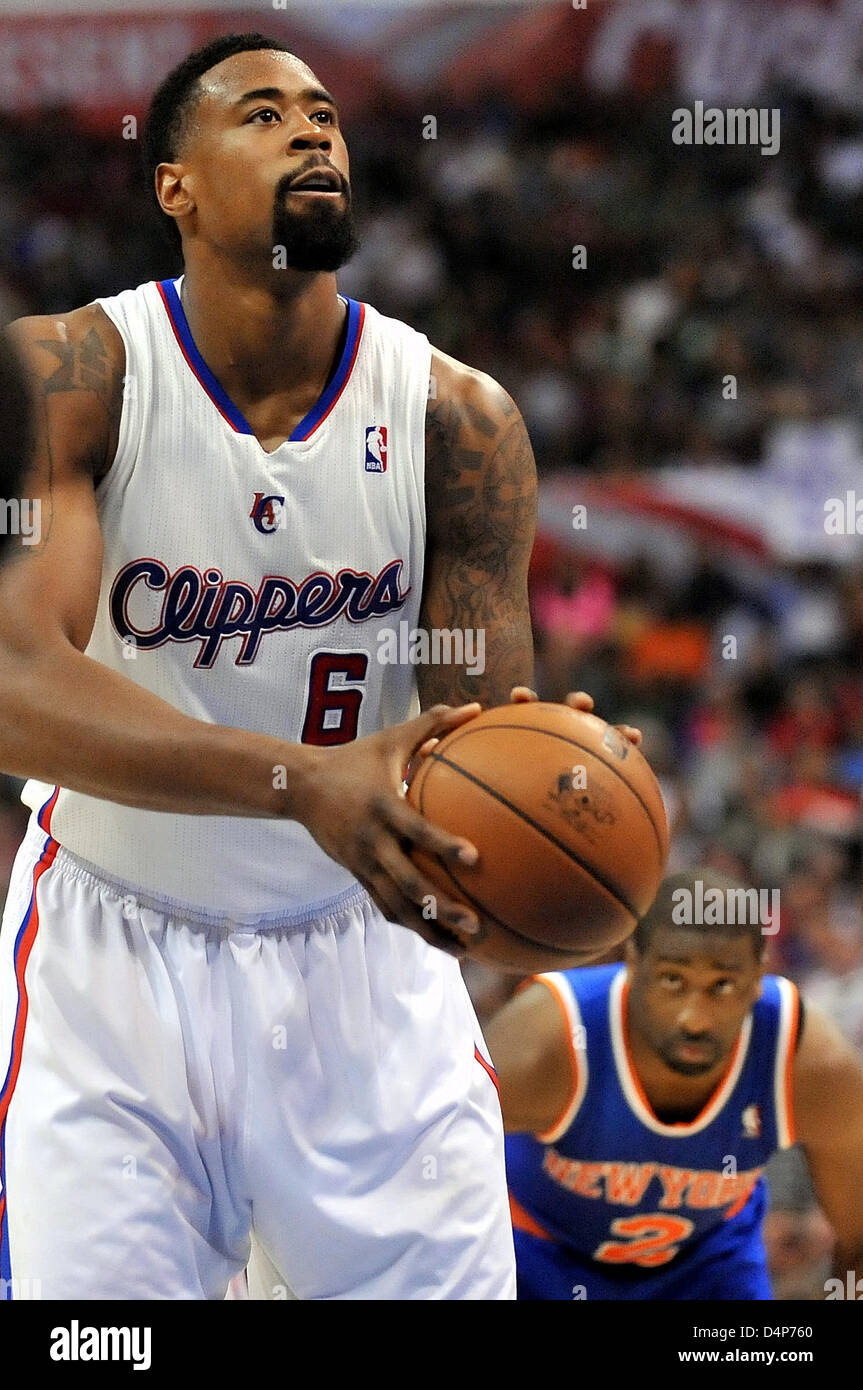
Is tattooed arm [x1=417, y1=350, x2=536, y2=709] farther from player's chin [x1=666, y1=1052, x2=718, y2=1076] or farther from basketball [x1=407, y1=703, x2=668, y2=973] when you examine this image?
player's chin [x1=666, y1=1052, x2=718, y2=1076]

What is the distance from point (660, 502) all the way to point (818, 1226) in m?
4.10

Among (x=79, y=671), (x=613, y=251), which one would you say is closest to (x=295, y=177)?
(x=79, y=671)

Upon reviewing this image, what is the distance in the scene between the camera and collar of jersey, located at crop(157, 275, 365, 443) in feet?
8.99

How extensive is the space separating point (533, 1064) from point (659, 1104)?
0.33 m

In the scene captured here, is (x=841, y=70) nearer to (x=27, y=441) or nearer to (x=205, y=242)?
(x=205, y=242)

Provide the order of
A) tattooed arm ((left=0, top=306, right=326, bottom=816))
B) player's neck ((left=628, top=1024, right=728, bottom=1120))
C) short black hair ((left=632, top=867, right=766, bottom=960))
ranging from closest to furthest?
tattooed arm ((left=0, top=306, right=326, bottom=816)) < short black hair ((left=632, top=867, right=766, bottom=960)) < player's neck ((left=628, top=1024, right=728, bottom=1120))

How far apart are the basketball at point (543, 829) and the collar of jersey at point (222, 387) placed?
67cm

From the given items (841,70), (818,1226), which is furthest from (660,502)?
(818,1226)

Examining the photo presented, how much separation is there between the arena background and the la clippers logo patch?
5.02 m

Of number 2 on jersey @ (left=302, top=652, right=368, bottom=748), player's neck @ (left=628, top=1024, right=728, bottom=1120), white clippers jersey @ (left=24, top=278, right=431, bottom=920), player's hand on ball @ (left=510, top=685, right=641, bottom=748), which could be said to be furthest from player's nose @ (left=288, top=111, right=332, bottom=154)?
player's neck @ (left=628, top=1024, right=728, bottom=1120)

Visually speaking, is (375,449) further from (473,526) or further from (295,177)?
(295,177)

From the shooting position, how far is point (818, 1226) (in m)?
4.90

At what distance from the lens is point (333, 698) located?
2732 mm

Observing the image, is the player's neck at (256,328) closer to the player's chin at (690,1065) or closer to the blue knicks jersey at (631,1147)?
the blue knicks jersey at (631,1147)
